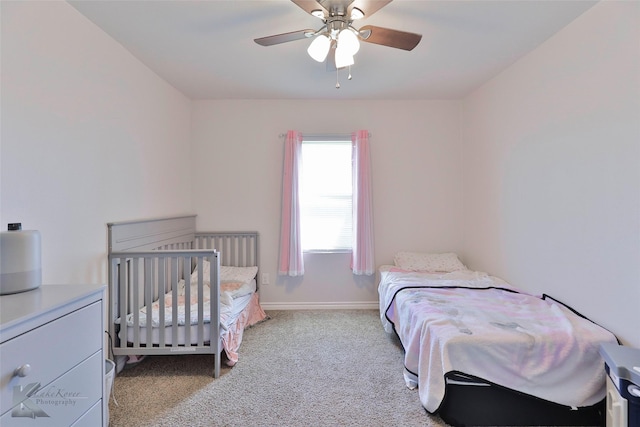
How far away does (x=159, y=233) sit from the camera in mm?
2525

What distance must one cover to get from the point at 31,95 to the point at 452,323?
8.68 ft

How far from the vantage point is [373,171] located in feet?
10.7

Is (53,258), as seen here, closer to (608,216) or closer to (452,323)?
(452,323)

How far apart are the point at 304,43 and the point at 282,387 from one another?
242 cm

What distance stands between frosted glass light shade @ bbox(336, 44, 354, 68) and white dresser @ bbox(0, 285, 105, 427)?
66.9 inches

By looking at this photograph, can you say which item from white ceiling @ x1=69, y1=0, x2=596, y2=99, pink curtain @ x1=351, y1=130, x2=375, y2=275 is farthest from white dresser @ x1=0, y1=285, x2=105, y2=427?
pink curtain @ x1=351, y1=130, x2=375, y2=275

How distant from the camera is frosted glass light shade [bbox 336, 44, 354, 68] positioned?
63.6 inches

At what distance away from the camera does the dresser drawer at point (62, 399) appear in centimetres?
88

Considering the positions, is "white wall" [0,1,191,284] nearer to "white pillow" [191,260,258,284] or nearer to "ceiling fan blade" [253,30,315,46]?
"white pillow" [191,260,258,284]

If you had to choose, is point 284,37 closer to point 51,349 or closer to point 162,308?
point 51,349

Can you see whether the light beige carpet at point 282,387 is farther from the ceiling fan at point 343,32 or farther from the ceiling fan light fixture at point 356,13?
the ceiling fan light fixture at point 356,13

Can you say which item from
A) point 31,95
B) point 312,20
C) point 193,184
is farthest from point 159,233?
point 312,20

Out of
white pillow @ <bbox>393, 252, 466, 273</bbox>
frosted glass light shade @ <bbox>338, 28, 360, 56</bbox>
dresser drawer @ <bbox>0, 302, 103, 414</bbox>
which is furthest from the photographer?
white pillow @ <bbox>393, 252, 466, 273</bbox>

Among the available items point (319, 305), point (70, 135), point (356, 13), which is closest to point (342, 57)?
point (356, 13)
